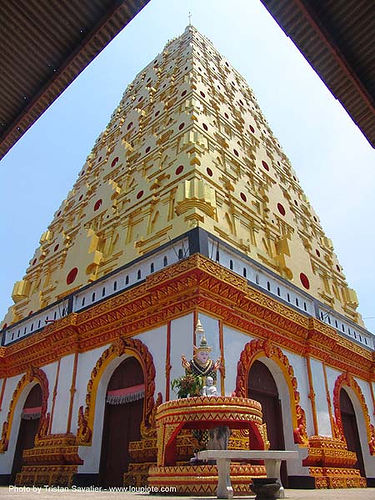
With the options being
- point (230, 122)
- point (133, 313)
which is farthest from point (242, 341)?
point (230, 122)

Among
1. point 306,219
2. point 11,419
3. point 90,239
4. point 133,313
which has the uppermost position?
point 306,219

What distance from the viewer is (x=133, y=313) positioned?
12.1 meters

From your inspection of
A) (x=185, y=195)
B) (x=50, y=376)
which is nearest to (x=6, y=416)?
(x=50, y=376)

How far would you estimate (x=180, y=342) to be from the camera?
1042 centimetres

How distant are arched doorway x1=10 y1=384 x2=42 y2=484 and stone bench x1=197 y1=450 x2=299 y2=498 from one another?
1116 centimetres

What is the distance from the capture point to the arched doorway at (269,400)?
479 inches

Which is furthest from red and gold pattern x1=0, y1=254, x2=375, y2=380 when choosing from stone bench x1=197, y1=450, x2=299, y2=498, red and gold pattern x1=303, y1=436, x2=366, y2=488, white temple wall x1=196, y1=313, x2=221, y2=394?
stone bench x1=197, y1=450, x2=299, y2=498

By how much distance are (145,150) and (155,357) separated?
11123mm

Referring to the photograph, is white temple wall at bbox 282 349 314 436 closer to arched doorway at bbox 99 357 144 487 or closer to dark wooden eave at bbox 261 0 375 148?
arched doorway at bbox 99 357 144 487

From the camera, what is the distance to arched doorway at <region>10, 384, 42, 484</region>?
15141 mm

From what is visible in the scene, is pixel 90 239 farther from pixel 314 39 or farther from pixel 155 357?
pixel 314 39

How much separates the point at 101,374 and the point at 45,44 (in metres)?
10.1

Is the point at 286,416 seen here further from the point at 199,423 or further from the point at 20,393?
the point at 20,393

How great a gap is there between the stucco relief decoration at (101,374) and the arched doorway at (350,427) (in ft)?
27.1
